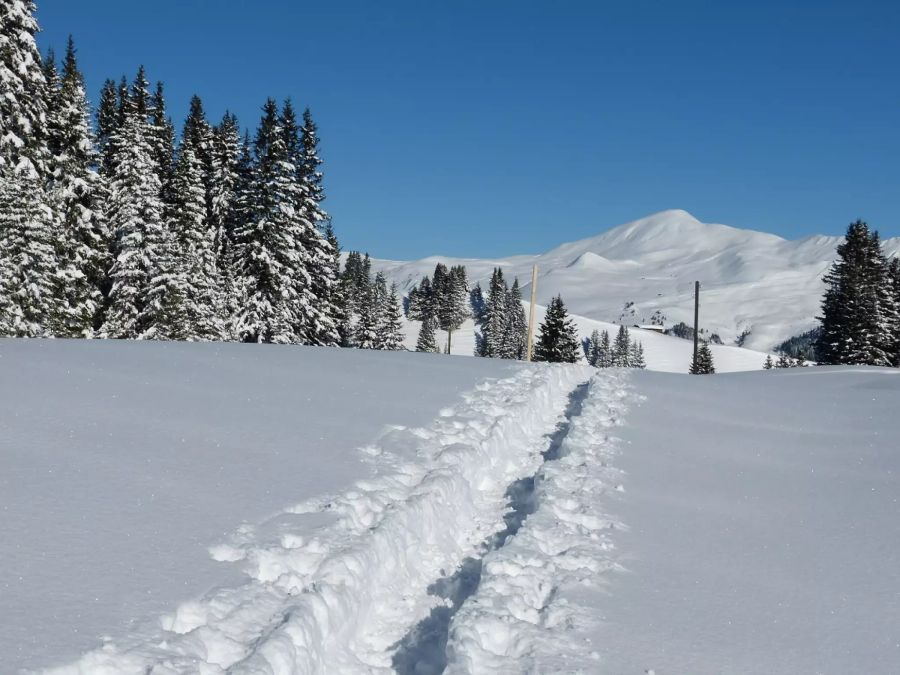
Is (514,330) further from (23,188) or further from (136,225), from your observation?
(23,188)

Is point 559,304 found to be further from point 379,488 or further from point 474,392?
point 379,488

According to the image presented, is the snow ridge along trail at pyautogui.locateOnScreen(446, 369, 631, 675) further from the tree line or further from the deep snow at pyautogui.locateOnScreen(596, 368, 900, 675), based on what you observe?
the tree line

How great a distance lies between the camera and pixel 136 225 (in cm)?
2783

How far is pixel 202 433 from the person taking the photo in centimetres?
758

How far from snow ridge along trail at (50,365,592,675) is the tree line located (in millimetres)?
18621

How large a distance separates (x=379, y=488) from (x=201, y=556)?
2.30 metres

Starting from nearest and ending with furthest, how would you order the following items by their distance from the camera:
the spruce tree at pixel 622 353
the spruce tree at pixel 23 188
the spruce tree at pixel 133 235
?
the spruce tree at pixel 23 188 → the spruce tree at pixel 133 235 → the spruce tree at pixel 622 353

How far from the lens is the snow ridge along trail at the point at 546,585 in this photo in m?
4.00

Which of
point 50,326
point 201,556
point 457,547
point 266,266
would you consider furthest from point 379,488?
point 266,266

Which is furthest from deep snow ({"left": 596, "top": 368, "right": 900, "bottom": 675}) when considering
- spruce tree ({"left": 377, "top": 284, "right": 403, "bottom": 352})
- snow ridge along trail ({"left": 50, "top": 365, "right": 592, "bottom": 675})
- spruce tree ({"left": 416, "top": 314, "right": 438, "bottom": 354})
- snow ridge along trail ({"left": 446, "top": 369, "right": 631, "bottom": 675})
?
spruce tree ({"left": 416, "top": 314, "right": 438, "bottom": 354})

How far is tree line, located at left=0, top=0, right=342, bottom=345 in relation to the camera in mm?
21719

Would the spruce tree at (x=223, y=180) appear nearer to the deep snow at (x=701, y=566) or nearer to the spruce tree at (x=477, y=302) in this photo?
the deep snow at (x=701, y=566)

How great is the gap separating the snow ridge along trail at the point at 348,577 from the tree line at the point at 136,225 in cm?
1862

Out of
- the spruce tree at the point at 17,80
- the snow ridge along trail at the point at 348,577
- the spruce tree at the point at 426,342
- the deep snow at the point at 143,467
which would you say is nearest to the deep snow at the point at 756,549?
the snow ridge along trail at the point at 348,577
